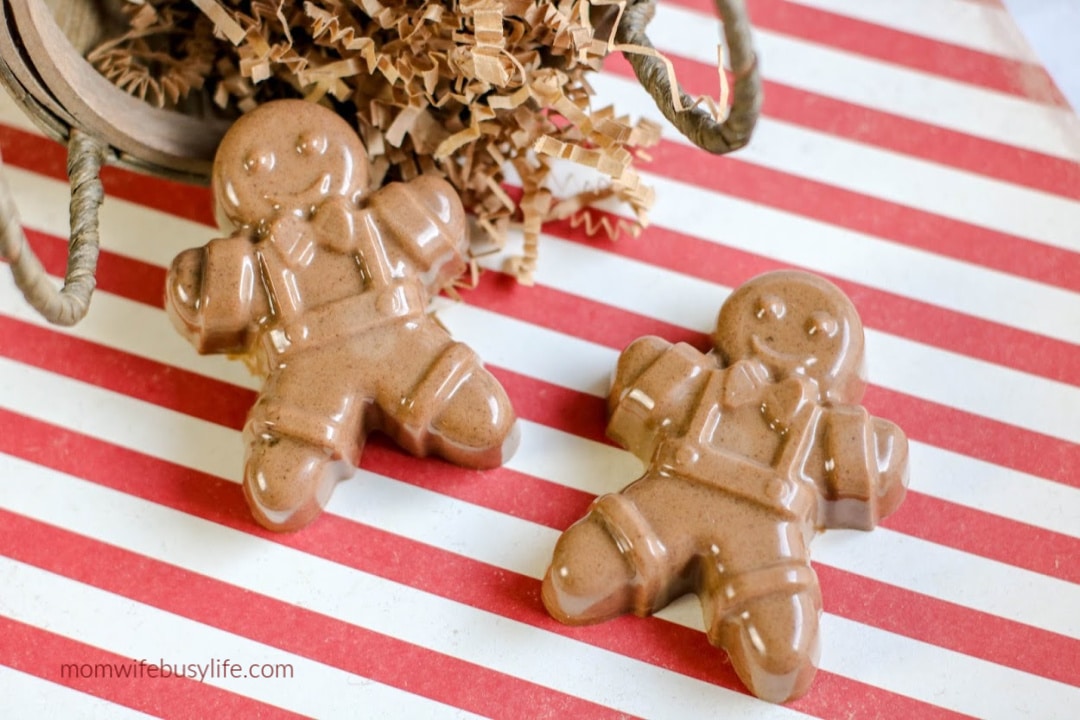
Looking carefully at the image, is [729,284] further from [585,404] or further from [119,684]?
[119,684]

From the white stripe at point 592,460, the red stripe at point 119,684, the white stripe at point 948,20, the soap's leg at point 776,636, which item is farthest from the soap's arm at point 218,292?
the white stripe at point 948,20

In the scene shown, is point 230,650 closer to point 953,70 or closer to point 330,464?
point 330,464

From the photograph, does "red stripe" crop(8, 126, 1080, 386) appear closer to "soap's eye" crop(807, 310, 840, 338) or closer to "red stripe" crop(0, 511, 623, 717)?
"soap's eye" crop(807, 310, 840, 338)

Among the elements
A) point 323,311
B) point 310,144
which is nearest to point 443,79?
point 310,144

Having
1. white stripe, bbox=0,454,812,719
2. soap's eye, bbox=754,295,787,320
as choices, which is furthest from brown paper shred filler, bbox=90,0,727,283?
white stripe, bbox=0,454,812,719

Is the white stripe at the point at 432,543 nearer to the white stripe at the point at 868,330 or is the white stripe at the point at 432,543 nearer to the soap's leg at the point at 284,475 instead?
the soap's leg at the point at 284,475
